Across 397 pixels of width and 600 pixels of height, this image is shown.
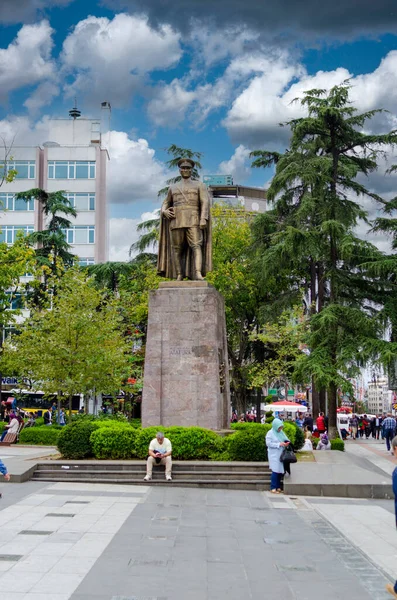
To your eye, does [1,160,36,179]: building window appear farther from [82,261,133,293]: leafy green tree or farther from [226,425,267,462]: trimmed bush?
[226,425,267,462]: trimmed bush

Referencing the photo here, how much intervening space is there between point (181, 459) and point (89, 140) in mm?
46057

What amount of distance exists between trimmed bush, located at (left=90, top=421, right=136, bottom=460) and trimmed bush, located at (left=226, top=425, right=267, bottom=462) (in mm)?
2193

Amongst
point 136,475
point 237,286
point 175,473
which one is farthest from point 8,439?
point 237,286

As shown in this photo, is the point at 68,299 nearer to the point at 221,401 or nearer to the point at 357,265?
the point at 357,265

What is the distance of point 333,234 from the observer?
29422 mm

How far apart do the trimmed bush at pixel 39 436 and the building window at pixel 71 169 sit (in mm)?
33232

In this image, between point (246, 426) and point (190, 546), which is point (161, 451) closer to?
point (246, 426)

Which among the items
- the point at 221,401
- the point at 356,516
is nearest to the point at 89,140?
the point at 221,401

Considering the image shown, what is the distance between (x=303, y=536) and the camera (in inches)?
382

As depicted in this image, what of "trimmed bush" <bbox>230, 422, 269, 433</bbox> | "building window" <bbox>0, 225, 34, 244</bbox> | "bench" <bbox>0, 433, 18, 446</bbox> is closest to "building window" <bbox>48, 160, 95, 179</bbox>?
"building window" <bbox>0, 225, 34, 244</bbox>

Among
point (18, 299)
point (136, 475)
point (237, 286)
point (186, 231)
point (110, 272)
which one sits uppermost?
point (110, 272)

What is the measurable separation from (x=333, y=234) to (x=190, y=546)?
2210 cm

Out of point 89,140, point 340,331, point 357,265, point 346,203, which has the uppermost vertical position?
point 89,140

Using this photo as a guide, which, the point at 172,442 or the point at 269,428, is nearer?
the point at 172,442
